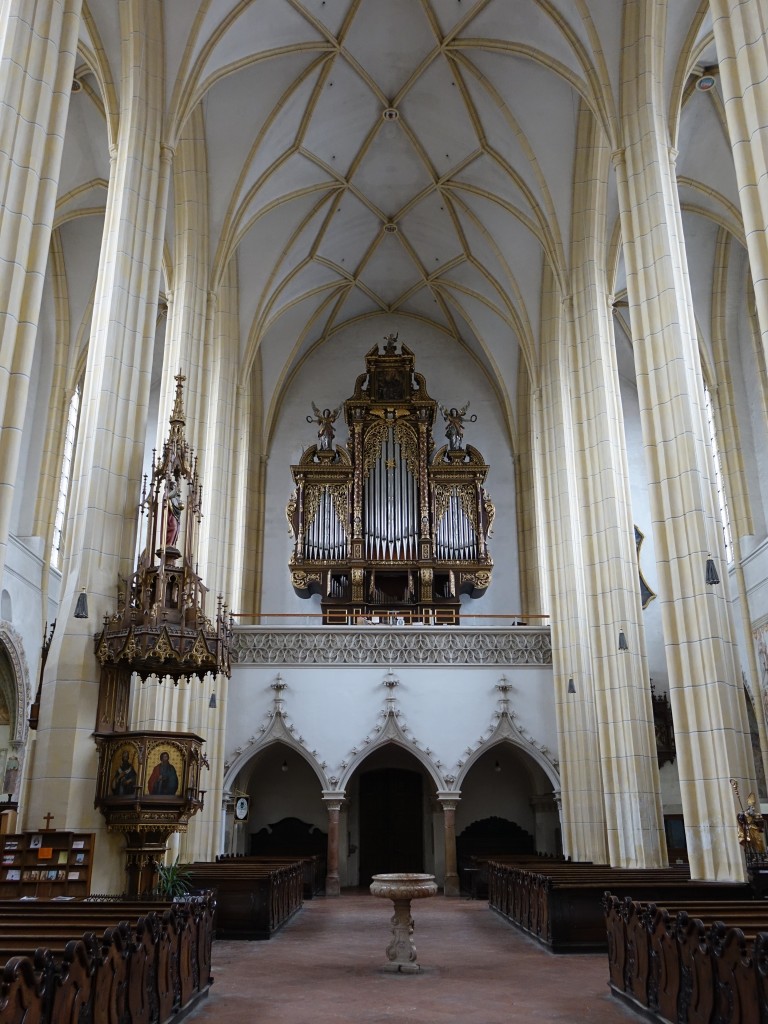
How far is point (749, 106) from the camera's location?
909 cm

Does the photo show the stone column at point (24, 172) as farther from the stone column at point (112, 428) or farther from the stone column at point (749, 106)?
the stone column at point (749, 106)

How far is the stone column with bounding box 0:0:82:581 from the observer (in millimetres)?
8539

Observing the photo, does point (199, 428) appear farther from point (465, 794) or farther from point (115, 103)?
point (465, 794)

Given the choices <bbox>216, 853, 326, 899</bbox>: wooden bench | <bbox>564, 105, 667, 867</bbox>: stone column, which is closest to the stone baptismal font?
<bbox>564, 105, 667, 867</bbox>: stone column

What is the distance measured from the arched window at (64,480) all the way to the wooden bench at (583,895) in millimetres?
13529

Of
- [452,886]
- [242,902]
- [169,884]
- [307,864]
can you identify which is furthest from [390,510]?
[169,884]

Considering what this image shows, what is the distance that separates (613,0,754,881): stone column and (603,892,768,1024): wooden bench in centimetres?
324

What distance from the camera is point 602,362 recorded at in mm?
17625

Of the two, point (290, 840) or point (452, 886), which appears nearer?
point (452, 886)

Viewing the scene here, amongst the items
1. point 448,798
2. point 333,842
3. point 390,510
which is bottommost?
point 333,842

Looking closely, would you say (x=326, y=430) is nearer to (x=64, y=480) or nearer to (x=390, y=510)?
(x=390, y=510)

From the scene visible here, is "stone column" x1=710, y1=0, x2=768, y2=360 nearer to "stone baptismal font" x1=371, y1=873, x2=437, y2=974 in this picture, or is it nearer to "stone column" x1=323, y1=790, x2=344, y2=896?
"stone baptismal font" x1=371, y1=873, x2=437, y2=974

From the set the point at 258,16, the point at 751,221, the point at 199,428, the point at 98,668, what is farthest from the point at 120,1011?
the point at 258,16

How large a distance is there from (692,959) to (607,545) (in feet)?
36.4
